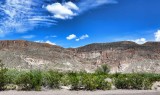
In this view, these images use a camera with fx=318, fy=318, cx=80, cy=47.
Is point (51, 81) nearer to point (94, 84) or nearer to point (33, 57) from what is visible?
point (94, 84)

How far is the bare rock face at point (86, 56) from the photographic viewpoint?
92.8m

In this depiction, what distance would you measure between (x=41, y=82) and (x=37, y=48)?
87338 millimetres

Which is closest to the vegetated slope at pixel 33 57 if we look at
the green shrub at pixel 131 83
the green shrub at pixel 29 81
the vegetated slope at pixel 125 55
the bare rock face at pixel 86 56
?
the bare rock face at pixel 86 56

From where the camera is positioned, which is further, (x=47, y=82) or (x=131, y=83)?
(x=131, y=83)

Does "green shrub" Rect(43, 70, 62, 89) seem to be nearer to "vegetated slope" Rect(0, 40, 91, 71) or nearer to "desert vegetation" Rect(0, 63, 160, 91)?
"desert vegetation" Rect(0, 63, 160, 91)

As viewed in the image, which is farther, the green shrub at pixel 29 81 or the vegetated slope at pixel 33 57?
the vegetated slope at pixel 33 57

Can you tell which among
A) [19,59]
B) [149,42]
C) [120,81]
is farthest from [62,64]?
[120,81]

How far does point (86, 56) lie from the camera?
117500mm

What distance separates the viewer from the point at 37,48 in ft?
351

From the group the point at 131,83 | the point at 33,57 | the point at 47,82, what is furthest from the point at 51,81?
the point at 33,57

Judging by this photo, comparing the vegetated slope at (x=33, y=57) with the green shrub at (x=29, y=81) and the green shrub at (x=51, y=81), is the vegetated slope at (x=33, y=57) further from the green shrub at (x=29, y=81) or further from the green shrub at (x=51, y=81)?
the green shrub at (x=29, y=81)

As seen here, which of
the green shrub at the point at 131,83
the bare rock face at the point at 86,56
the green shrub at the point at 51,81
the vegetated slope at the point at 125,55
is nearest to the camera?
the green shrub at the point at 51,81

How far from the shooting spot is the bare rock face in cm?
9282

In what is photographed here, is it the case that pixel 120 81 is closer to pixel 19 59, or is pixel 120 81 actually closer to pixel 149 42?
pixel 19 59
